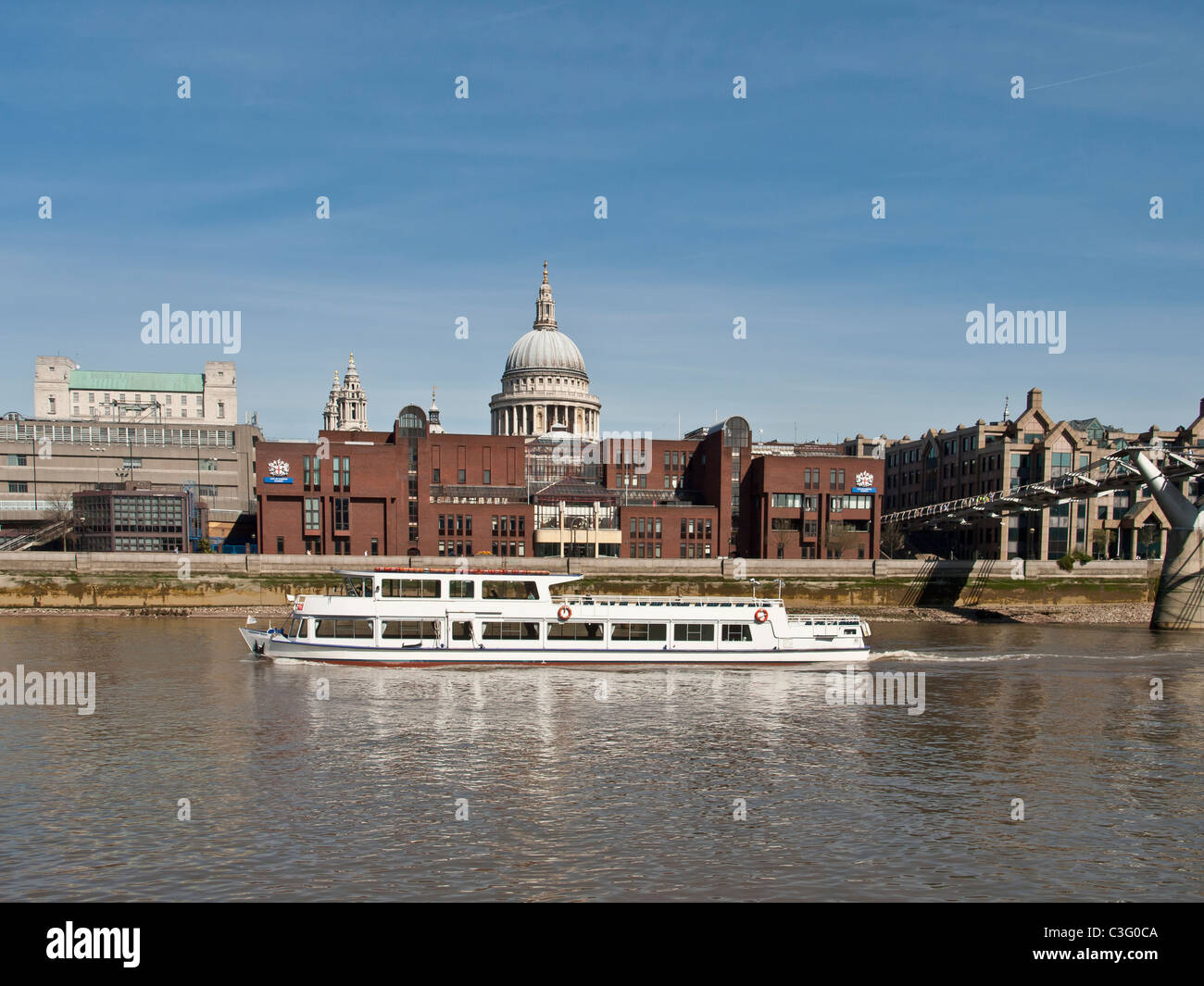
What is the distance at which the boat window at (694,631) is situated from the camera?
5297cm

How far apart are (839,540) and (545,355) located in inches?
3749

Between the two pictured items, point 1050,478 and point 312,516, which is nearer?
point 312,516

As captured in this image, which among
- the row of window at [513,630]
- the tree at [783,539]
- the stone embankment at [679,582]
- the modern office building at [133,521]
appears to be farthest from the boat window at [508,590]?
the modern office building at [133,521]

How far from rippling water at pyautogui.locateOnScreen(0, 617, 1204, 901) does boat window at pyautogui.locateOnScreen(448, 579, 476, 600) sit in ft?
20.5

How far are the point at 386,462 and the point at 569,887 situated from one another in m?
80.4

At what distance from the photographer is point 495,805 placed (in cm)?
2506

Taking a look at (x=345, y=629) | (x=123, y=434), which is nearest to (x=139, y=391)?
(x=123, y=434)

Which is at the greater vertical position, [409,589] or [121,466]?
[121,466]

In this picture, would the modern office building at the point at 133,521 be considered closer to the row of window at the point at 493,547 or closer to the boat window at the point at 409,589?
the row of window at the point at 493,547

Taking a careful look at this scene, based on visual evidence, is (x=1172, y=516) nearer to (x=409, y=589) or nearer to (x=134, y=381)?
(x=409, y=589)

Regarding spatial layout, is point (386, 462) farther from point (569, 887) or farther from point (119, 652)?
point (569, 887)

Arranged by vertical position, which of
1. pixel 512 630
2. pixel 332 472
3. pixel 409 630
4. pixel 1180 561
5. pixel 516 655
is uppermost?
pixel 332 472

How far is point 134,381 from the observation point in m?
179
